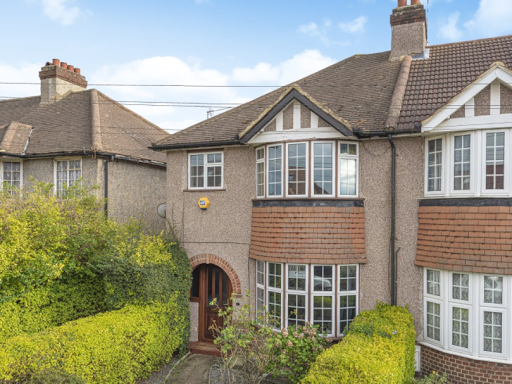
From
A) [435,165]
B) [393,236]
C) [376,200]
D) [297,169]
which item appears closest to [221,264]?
[297,169]

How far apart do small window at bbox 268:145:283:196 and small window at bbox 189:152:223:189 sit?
184 cm

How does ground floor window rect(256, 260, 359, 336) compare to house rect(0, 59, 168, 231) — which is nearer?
ground floor window rect(256, 260, 359, 336)

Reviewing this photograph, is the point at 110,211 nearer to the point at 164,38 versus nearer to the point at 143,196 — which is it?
the point at 143,196

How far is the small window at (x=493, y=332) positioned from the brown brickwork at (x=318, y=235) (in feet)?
9.15

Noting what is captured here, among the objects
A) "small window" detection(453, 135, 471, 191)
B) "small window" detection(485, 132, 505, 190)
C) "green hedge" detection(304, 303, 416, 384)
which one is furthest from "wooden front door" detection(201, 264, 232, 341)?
"small window" detection(485, 132, 505, 190)

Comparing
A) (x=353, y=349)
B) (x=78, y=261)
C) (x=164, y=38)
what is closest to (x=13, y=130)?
(x=78, y=261)

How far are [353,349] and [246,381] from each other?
9.28 ft

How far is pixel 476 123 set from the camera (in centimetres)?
A: 823

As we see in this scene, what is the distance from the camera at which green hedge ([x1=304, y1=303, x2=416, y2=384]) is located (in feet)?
20.6

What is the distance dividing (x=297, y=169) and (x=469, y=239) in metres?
4.10

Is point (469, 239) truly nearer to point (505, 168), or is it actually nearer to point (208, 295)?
point (505, 168)

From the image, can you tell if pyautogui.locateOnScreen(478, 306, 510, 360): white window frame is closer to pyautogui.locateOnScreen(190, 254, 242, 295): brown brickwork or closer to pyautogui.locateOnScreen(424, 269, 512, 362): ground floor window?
pyautogui.locateOnScreen(424, 269, 512, 362): ground floor window

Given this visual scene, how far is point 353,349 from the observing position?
7.00m

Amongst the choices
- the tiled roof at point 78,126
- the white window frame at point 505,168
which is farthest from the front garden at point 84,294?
the white window frame at point 505,168
